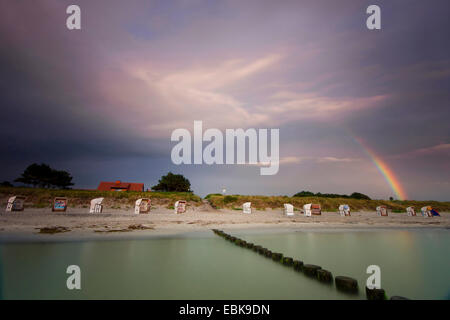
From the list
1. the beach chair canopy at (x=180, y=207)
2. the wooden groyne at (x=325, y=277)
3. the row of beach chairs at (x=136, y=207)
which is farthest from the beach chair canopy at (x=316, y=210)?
the wooden groyne at (x=325, y=277)

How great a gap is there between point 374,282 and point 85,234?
13.8 metres

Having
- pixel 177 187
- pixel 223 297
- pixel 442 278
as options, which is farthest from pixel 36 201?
pixel 177 187

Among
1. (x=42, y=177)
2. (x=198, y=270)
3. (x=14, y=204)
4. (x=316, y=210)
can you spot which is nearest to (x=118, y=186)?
(x=42, y=177)

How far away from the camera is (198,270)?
720 cm

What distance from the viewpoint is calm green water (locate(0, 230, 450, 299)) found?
5.43 m

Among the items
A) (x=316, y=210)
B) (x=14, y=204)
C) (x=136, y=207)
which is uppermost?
(x=14, y=204)

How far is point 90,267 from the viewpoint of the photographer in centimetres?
714

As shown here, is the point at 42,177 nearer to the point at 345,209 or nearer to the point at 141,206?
the point at 141,206

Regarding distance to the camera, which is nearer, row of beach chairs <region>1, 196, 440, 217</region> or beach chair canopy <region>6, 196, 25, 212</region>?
beach chair canopy <region>6, 196, 25, 212</region>

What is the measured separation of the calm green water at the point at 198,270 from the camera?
543cm

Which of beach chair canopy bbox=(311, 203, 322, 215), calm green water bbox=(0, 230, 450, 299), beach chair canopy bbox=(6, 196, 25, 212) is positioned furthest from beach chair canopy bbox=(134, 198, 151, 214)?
beach chair canopy bbox=(311, 203, 322, 215)

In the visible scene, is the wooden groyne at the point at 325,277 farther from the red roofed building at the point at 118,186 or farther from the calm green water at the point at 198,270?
the red roofed building at the point at 118,186

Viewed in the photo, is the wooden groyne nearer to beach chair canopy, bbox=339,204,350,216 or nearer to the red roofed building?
beach chair canopy, bbox=339,204,350,216
